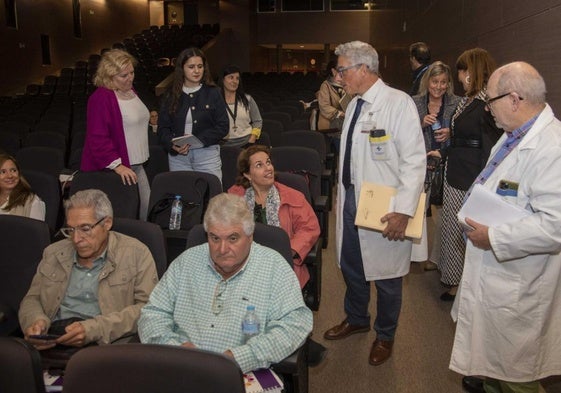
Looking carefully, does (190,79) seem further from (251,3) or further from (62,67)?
(251,3)

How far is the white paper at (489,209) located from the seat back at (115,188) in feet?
6.93

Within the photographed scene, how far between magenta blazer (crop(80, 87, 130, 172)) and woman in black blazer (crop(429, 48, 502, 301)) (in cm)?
209

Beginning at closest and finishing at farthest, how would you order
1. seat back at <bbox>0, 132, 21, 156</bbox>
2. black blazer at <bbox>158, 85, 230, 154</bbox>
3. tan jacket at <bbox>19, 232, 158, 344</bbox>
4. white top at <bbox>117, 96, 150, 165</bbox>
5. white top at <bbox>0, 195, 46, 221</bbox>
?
tan jacket at <bbox>19, 232, 158, 344</bbox>
white top at <bbox>0, 195, 46, 221</bbox>
white top at <bbox>117, 96, 150, 165</bbox>
black blazer at <bbox>158, 85, 230, 154</bbox>
seat back at <bbox>0, 132, 21, 156</bbox>

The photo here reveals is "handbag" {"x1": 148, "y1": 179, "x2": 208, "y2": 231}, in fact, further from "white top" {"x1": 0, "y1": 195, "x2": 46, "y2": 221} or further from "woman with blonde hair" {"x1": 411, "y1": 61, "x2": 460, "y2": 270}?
"woman with blonde hair" {"x1": 411, "y1": 61, "x2": 460, "y2": 270}

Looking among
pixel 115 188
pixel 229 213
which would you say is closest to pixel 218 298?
pixel 229 213

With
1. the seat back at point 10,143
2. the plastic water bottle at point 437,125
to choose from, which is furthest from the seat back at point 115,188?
the seat back at point 10,143

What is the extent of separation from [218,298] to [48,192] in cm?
206

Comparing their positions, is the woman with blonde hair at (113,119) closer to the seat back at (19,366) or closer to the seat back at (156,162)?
the seat back at (156,162)

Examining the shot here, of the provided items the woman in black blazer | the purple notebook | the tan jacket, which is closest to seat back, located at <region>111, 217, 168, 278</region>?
the tan jacket

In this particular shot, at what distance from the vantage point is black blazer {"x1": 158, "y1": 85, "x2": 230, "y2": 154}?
3.79 m

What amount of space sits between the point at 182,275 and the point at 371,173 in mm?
1126

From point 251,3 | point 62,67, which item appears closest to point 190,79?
point 62,67

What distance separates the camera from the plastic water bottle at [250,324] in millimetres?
1890

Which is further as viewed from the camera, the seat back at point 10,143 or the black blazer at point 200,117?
the seat back at point 10,143
